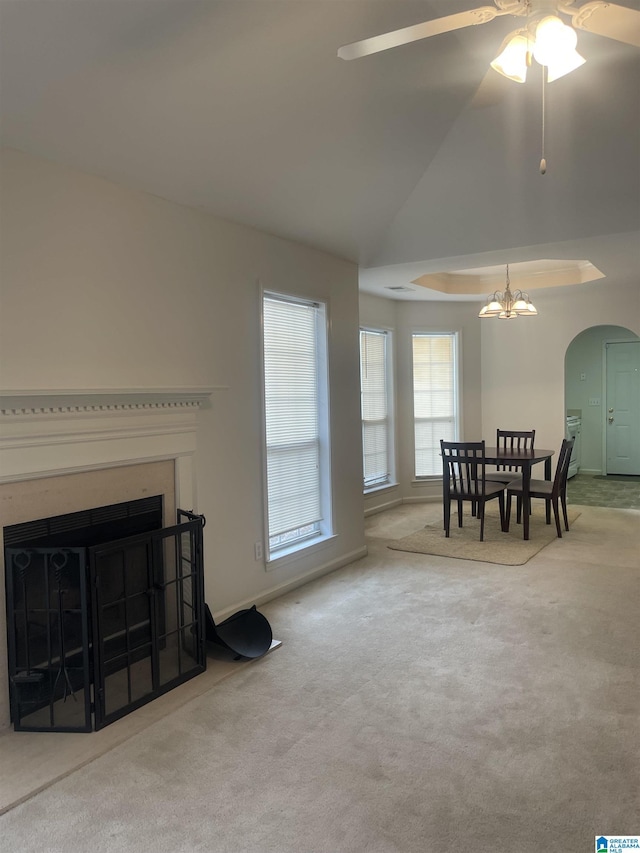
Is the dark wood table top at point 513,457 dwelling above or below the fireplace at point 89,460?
below

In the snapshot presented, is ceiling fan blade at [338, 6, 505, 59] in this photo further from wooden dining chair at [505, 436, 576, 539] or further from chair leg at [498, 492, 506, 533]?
chair leg at [498, 492, 506, 533]

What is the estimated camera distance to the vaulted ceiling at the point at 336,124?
2.35m

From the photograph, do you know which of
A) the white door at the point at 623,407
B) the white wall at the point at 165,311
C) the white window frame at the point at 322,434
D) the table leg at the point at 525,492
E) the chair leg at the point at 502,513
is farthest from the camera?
the white door at the point at 623,407

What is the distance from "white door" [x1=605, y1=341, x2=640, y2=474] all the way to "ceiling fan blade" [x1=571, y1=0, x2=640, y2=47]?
24.2ft

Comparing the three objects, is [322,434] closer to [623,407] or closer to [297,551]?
[297,551]

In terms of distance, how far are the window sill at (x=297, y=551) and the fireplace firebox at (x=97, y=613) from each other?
3.06 ft

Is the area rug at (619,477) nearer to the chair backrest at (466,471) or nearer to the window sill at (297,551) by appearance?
the chair backrest at (466,471)

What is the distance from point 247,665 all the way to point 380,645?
0.74m

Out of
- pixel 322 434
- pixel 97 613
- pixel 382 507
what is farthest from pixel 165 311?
pixel 382 507

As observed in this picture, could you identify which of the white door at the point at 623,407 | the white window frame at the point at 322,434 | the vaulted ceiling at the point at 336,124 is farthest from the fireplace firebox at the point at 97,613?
the white door at the point at 623,407

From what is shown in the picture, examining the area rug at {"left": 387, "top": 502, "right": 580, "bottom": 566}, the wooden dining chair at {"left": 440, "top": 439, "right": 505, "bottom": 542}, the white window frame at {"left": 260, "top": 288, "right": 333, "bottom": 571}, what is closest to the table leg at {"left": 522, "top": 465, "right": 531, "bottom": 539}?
the area rug at {"left": 387, "top": 502, "right": 580, "bottom": 566}

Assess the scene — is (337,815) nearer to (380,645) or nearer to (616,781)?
(616,781)

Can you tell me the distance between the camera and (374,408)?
6.77 m

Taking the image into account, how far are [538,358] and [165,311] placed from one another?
17.4 ft
